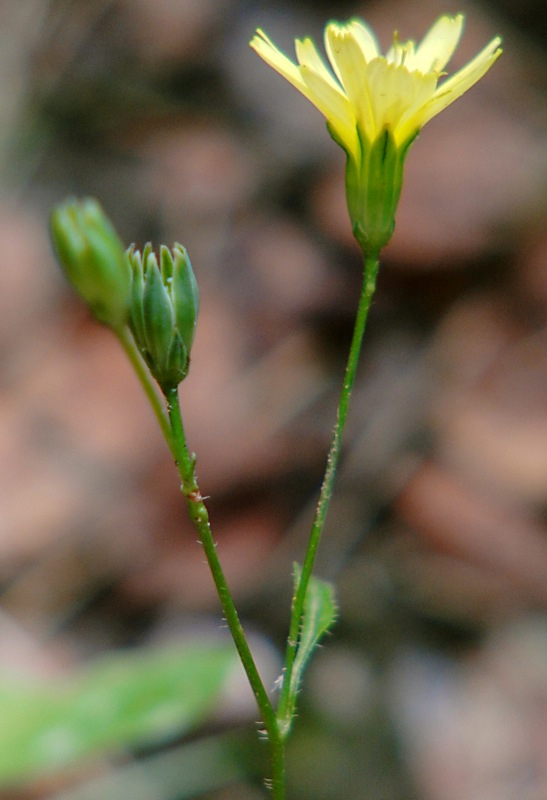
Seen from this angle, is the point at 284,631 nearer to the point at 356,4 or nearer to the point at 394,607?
the point at 394,607

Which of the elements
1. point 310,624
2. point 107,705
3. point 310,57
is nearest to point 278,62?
point 310,57

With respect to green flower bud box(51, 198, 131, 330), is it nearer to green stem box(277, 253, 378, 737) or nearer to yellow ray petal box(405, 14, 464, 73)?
green stem box(277, 253, 378, 737)

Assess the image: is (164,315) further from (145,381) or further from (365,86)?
(365,86)

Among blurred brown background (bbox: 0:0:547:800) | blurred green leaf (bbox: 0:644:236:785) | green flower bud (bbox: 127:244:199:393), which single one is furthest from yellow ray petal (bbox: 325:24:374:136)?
blurred brown background (bbox: 0:0:547:800)

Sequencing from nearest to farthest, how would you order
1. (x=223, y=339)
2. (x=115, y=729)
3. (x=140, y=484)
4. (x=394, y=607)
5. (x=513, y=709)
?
(x=115, y=729), (x=513, y=709), (x=394, y=607), (x=140, y=484), (x=223, y=339)

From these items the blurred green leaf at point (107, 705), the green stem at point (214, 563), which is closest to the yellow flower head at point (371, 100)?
the green stem at point (214, 563)

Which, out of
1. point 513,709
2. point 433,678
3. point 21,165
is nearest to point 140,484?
point 433,678
